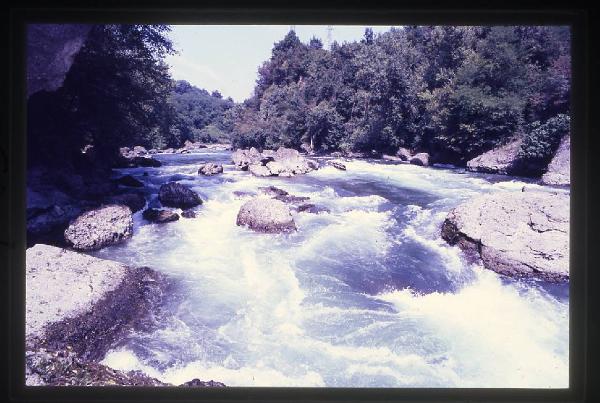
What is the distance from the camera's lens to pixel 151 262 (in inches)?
165

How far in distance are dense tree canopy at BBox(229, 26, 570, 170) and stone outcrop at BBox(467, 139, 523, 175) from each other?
0.16m

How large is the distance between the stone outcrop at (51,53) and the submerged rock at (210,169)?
2.13 meters

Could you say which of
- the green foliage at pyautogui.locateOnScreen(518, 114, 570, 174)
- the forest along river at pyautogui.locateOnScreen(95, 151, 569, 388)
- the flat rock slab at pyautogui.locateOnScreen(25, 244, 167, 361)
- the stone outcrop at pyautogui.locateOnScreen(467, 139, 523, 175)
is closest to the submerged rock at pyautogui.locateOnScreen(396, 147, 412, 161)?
the stone outcrop at pyautogui.locateOnScreen(467, 139, 523, 175)

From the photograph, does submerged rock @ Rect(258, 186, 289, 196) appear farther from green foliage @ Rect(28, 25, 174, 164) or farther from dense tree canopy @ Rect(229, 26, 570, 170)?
green foliage @ Rect(28, 25, 174, 164)

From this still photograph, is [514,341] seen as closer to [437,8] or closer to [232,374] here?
[232,374]

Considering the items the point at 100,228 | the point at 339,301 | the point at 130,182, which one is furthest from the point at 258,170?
the point at 339,301

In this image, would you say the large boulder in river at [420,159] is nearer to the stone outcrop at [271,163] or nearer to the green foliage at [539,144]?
the green foliage at [539,144]

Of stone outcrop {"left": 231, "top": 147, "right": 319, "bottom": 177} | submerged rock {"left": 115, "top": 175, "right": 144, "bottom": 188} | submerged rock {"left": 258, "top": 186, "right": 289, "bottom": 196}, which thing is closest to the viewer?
submerged rock {"left": 258, "top": 186, "right": 289, "bottom": 196}

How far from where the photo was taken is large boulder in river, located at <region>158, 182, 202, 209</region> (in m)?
5.09

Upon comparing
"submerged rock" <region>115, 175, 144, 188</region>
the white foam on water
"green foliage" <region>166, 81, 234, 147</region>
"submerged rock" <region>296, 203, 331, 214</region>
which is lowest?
the white foam on water

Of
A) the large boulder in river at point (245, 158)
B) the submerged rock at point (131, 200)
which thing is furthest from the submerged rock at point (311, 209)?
the submerged rock at point (131, 200)

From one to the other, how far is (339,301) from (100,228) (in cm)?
295

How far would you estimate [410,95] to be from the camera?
7.41 m

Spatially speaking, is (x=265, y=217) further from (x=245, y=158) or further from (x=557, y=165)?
(x=557, y=165)
